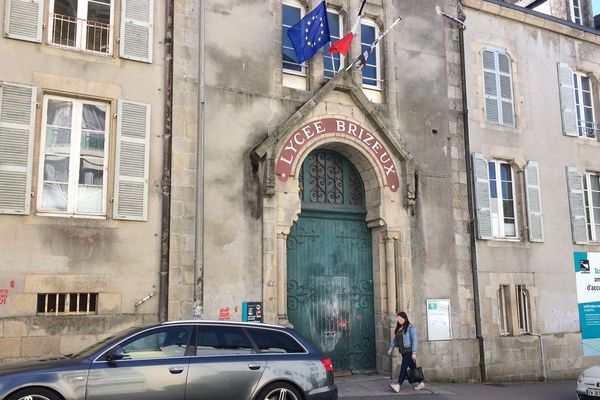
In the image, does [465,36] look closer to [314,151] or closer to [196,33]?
[314,151]

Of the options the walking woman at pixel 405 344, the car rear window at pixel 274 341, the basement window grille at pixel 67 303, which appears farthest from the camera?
the walking woman at pixel 405 344

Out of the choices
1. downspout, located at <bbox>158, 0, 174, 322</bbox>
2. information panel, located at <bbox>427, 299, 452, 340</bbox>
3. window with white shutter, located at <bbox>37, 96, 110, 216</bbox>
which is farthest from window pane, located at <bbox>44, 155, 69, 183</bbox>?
information panel, located at <bbox>427, 299, 452, 340</bbox>

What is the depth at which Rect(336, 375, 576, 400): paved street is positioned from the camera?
10.9 metres

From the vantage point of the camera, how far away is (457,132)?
14469 mm

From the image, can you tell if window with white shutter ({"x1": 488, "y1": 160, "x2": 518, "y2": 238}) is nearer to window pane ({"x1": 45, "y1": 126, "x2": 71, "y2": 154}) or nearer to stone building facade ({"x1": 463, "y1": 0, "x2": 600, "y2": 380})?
stone building facade ({"x1": 463, "y1": 0, "x2": 600, "y2": 380})

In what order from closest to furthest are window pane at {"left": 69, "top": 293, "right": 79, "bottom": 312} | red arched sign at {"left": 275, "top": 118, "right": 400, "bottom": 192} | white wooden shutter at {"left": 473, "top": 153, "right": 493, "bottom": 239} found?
window pane at {"left": 69, "top": 293, "right": 79, "bottom": 312} < red arched sign at {"left": 275, "top": 118, "right": 400, "bottom": 192} < white wooden shutter at {"left": 473, "top": 153, "right": 493, "bottom": 239}

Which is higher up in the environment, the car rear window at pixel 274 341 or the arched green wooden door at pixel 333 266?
the arched green wooden door at pixel 333 266

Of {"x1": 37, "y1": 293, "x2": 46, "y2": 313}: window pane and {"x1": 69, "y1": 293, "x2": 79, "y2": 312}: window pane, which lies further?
{"x1": 69, "y1": 293, "x2": 79, "y2": 312}: window pane

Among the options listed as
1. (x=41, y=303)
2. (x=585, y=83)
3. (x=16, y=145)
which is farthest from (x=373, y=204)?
(x=585, y=83)

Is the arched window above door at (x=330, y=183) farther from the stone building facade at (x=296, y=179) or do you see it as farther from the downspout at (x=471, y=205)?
the downspout at (x=471, y=205)

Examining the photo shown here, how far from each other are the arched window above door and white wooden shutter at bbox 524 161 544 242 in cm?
458

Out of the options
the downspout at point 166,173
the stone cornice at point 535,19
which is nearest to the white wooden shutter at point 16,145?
the downspout at point 166,173

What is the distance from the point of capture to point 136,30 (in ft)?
36.1

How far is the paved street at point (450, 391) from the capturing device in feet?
35.7
